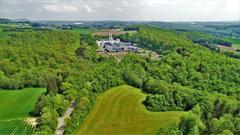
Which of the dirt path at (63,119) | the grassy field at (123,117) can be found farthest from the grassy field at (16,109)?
the grassy field at (123,117)

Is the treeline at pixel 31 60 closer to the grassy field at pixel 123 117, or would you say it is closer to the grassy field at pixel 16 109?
→ the grassy field at pixel 16 109

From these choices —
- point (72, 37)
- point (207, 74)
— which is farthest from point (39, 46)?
point (207, 74)

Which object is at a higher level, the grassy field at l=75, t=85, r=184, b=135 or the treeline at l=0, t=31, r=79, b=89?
the treeline at l=0, t=31, r=79, b=89

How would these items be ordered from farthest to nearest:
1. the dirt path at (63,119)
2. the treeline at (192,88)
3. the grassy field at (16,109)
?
1. the grassy field at (16,109)
2. the dirt path at (63,119)
3. the treeline at (192,88)

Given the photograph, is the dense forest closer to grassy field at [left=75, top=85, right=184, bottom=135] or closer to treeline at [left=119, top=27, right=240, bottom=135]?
treeline at [left=119, top=27, right=240, bottom=135]

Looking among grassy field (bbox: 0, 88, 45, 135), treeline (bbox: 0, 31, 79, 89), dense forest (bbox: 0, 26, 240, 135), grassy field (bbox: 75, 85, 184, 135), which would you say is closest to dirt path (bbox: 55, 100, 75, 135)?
dense forest (bbox: 0, 26, 240, 135)

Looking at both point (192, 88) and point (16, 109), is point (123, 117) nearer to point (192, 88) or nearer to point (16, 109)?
point (192, 88)

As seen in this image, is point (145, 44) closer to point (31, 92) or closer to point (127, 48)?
point (127, 48)
